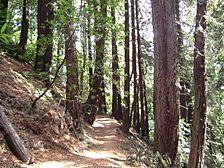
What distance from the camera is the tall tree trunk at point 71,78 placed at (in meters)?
9.22

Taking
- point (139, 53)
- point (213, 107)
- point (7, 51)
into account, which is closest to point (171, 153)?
point (213, 107)

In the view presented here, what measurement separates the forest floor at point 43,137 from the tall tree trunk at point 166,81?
84 centimetres

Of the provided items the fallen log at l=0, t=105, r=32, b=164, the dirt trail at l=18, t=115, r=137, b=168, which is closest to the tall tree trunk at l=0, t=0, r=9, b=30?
the dirt trail at l=18, t=115, r=137, b=168

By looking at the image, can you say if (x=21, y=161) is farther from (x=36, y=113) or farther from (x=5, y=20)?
(x=5, y=20)

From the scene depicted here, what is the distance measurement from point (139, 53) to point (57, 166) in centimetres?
1189

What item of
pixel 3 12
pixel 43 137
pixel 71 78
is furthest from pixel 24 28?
pixel 43 137

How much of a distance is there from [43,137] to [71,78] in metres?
2.50

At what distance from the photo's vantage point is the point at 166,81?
9422 mm

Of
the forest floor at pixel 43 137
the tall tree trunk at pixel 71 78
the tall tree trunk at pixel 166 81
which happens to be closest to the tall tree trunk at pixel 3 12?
the forest floor at pixel 43 137

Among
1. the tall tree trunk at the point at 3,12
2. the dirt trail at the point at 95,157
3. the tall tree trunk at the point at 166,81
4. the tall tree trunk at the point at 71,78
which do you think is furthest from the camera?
the tall tree trunk at the point at 3,12

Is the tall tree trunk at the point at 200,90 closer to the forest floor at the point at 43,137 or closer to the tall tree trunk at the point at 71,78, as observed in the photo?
the forest floor at the point at 43,137

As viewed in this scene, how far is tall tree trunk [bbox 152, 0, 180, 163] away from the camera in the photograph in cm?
940

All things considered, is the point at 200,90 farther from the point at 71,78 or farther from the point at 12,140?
the point at 12,140

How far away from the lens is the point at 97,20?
9898 mm
